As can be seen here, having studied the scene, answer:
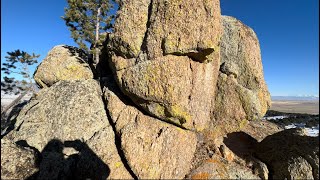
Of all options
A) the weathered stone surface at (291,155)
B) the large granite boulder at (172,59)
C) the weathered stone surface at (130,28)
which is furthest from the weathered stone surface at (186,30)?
the weathered stone surface at (291,155)

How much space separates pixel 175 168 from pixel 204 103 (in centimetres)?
580

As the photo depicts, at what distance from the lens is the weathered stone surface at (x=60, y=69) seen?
24.8 meters

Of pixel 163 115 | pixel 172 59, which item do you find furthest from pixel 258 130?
pixel 172 59

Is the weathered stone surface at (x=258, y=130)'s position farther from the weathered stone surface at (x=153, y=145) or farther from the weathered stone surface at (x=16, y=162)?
the weathered stone surface at (x=16, y=162)

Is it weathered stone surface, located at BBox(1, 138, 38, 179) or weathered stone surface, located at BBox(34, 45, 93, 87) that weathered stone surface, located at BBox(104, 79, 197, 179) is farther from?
weathered stone surface, located at BBox(34, 45, 93, 87)

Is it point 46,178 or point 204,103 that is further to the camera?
point 204,103

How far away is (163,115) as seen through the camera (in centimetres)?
1745

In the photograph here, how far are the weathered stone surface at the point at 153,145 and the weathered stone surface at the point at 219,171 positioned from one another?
0.88 meters

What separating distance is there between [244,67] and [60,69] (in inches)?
711

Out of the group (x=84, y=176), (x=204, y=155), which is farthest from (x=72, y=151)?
(x=204, y=155)

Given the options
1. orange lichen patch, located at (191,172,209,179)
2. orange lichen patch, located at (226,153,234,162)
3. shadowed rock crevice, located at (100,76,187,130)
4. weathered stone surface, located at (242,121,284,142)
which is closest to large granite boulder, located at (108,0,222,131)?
shadowed rock crevice, located at (100,76,187,130)

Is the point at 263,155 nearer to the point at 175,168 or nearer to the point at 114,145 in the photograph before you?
the point at 175,168

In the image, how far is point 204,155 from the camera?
17.0 m

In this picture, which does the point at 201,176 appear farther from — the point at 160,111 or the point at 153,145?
the point at 160,111
